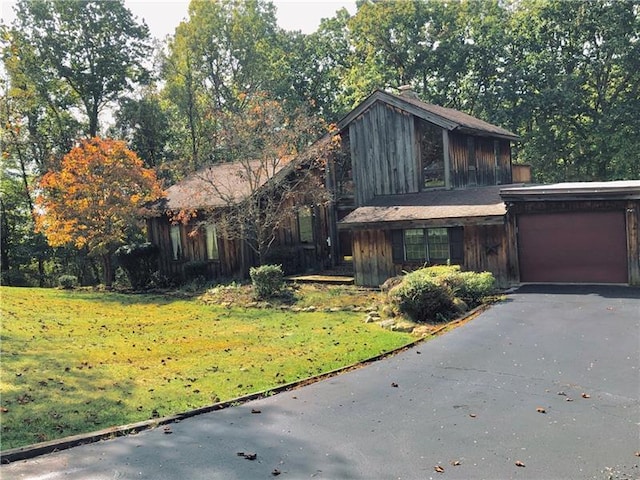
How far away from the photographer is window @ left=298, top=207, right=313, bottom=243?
74.9 feet

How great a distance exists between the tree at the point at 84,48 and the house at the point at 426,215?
13.9 m

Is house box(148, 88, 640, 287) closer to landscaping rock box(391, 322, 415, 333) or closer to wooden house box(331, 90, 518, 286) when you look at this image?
wooden house box(331, 90, 518, 286)

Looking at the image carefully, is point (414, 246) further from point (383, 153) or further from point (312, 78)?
point (312, 78)

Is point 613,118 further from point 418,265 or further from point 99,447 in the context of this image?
point 99,447

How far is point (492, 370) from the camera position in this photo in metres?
8.87

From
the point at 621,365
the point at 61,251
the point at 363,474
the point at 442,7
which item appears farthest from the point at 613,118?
the point at 61,251

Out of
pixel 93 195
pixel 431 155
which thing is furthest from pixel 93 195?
→ pixel 431 155

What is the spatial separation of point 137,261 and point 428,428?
19.3 meters

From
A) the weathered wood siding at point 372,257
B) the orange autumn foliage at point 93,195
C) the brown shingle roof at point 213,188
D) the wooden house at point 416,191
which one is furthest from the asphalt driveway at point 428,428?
the orange autumn foliage at point 93,195

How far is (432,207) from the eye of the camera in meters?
18.0

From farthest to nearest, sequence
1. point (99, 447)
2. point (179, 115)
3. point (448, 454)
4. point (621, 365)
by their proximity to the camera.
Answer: point (179, 115), point (621, 365), point (99, 447), point (448, 454)

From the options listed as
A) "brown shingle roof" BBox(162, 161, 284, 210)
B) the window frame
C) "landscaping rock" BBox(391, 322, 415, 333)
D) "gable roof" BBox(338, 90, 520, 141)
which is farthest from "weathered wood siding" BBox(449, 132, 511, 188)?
"landscaping rock" BBox(391, 322, 415, 333)

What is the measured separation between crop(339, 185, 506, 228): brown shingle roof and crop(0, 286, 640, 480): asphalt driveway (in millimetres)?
7036

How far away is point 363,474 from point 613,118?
32821mm
